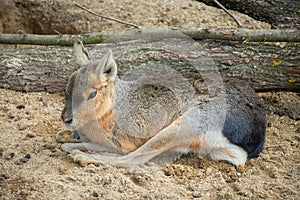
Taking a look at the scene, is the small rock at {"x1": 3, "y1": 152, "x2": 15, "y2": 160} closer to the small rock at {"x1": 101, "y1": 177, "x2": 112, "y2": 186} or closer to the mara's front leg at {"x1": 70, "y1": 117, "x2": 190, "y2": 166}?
the mara's front leg at {"x1": 70, "y1": 117, "x2": 190, "y2": 166}

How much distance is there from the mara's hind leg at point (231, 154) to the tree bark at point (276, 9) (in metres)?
1.89

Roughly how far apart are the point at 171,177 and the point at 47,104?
72.3 inches

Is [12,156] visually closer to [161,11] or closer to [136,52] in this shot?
[136,52]

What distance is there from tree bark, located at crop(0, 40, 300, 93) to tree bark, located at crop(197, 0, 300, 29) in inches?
18.1

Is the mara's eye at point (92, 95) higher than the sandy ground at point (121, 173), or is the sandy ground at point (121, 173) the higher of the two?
the mara's eye at point (92, 95)

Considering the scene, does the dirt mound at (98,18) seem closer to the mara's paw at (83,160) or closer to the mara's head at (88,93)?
the mara's head at (88,93)

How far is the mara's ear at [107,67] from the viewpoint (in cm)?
406

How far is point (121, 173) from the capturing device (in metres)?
4.05

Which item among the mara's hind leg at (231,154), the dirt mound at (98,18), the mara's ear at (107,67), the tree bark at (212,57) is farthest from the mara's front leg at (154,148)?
the dirt mound at (98,18)

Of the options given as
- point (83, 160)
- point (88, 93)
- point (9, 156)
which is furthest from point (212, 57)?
point (9, 156)

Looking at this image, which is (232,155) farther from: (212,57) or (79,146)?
(79,146)

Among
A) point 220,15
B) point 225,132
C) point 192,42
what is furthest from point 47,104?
point 220,15

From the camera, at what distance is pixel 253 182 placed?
4047mm

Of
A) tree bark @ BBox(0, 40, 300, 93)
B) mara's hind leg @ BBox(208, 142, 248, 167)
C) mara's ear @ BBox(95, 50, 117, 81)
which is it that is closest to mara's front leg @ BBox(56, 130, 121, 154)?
mara's ear @ BBox(95, 50, 117, 81)
